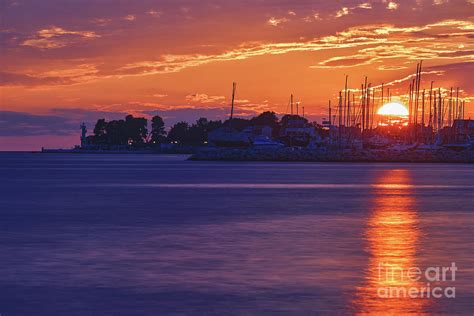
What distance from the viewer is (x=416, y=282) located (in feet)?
55.9

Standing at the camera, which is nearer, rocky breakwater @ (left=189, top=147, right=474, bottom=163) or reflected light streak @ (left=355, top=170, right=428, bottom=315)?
reflected light streak @ (left=355, top=170, right=428, bottom=315)

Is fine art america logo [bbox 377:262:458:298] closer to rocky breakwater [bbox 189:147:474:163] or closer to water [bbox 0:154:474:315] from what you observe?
water [bbox 0:154:474:315]

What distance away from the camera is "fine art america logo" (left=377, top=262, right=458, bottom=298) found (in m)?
15.7

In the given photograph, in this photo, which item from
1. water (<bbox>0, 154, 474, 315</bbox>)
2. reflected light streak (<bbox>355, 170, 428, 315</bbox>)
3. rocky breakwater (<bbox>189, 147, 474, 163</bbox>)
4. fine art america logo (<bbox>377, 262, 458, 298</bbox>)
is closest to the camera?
reflected light streak (<bbox>355, 170, 428, 315</bbox>)

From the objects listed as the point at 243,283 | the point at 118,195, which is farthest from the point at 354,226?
the point at 118,195

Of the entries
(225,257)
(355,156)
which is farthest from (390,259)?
(355,156)

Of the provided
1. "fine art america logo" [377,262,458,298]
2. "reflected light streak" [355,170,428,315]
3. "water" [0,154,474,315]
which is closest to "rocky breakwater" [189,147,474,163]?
"water" [0,154,474,315]

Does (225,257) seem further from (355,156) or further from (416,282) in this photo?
(355,156)

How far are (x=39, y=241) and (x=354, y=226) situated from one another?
11181 millimetres

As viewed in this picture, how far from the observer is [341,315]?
1406 cm

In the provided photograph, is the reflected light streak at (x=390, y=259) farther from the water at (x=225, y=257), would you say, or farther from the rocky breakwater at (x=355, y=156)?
the rocky breakwater at (x=355, y=156)

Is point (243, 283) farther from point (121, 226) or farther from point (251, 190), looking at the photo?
point (251, 190)

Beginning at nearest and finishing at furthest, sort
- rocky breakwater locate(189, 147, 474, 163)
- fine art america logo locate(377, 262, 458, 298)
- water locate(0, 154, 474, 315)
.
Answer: water locate(0, 154, 474, 315) < fine art america logo locate(377, 262, 458, 298) < rocky breakwater locate(189, 147, 474, 163)

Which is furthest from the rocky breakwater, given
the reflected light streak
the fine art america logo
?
the fine art america logo
